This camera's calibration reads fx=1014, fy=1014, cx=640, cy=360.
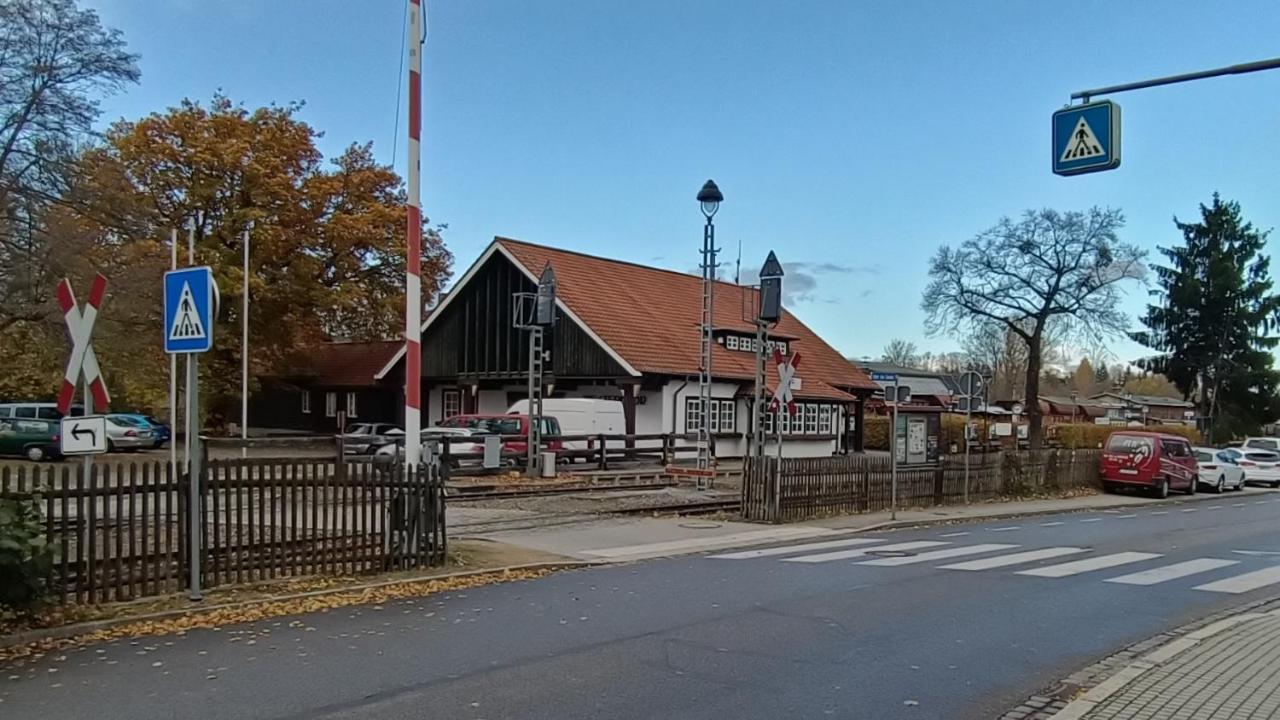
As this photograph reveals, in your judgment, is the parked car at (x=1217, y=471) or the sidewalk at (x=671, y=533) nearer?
the sidewalk at (x=671, y=533)

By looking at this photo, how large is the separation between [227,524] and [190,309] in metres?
2.06

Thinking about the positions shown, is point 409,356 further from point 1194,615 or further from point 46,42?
point 46,42

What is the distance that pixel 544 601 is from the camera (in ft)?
32.7

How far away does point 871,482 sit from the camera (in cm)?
2086

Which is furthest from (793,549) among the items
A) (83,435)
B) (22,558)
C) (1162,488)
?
(1162,488)

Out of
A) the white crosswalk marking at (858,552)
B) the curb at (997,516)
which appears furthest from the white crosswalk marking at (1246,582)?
the curb at (997,516)

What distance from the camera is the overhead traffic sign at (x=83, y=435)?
337 inches

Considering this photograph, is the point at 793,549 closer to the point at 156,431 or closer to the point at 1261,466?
the point at 156,431

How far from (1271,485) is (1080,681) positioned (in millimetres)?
40755

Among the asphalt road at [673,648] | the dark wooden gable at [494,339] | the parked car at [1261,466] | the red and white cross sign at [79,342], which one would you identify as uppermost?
the dark wooden gable at [494,339]

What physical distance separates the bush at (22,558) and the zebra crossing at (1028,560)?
822 centimetres

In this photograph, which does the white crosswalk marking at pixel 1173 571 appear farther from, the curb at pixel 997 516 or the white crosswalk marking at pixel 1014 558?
the curb at pixel 997 516

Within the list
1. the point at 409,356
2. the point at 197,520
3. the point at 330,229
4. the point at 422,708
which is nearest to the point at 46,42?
the point at 330,229

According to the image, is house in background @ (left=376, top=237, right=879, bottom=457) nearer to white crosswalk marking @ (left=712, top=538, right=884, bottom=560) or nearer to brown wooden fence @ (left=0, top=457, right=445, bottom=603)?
Answer: white crosswalk marking @ (left=712, top=538, right=884, bottom=560)
